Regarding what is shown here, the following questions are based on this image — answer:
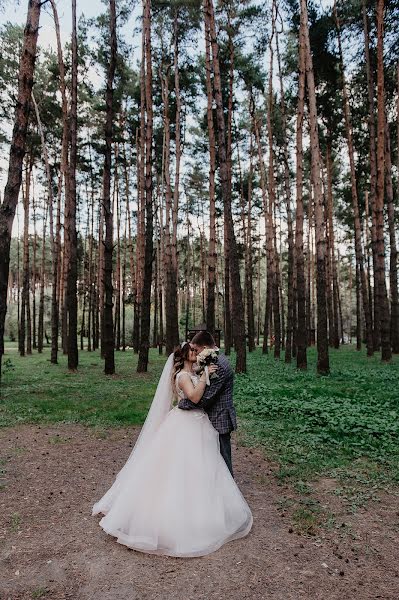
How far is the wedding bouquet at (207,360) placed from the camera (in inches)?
163

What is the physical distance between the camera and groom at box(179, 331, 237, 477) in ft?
14.1

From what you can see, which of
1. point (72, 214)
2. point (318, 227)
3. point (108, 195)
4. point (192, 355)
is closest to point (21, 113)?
point (108, 195)

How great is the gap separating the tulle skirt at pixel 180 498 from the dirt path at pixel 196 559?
118 mm

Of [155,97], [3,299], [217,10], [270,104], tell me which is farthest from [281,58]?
[3,299]

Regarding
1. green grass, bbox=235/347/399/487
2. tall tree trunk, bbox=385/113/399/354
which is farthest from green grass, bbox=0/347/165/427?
tall tree trunk, bbox=385/113/399/354

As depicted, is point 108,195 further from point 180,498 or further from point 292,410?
point 180,498

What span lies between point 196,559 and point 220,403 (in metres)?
1.43

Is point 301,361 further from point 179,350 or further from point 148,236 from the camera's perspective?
point 179,350

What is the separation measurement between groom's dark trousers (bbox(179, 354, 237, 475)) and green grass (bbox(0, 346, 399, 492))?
64.5 inches

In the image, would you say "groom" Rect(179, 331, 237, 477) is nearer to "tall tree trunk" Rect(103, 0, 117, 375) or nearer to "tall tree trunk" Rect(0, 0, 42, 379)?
"tall tree trunk" Rect(0, 0, 42, 379)

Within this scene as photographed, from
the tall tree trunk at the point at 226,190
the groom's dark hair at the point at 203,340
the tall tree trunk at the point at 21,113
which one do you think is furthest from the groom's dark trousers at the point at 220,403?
the tall tree trunk at the point at 226,190

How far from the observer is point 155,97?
21375 millimetres

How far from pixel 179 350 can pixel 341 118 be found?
806 inches

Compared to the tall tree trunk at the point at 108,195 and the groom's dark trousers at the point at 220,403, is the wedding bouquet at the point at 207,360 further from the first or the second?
the tall tree trunk at the point at 108,195
